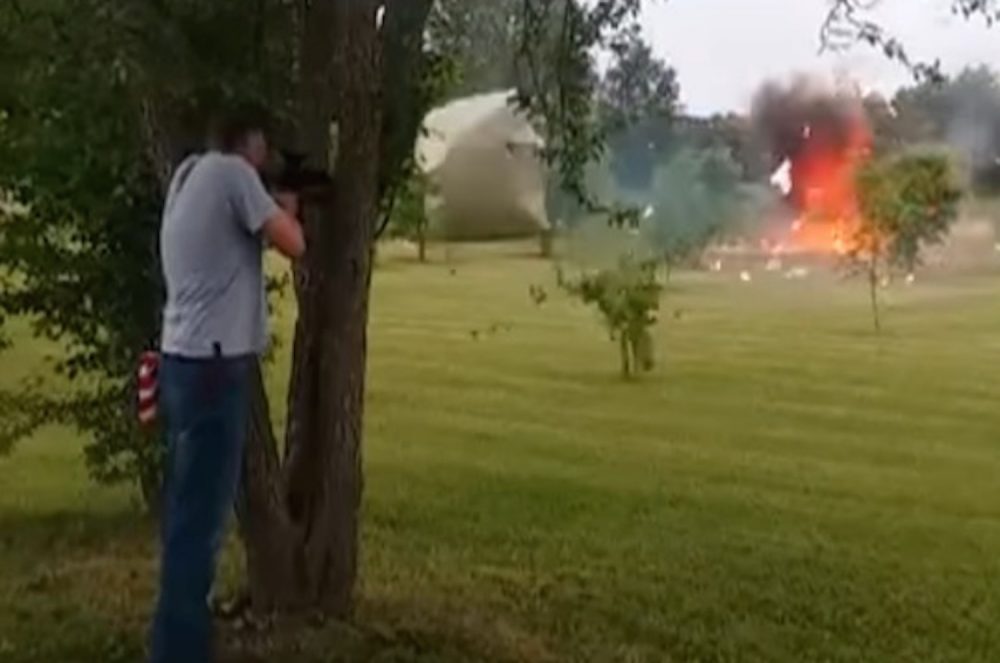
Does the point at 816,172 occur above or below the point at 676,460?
above

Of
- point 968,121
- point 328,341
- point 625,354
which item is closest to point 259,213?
point 328,341

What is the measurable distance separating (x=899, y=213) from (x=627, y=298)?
12.9ft

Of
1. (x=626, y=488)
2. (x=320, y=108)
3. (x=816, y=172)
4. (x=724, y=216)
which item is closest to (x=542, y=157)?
(x=320, y=108)

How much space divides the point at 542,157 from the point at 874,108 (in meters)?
7.22

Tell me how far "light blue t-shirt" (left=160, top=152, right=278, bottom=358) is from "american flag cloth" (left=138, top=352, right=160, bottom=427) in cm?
21

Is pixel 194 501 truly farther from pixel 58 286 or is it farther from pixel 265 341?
pixel 58 286

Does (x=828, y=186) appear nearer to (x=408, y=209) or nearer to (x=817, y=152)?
(x=817, y=152)

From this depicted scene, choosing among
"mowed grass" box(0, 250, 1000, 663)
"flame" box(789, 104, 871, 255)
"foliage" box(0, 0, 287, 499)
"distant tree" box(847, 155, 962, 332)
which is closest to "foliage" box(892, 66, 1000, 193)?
"flame" box(789, 104, 871, 255)

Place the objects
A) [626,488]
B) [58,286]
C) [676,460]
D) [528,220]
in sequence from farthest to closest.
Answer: [528,220], [676,460], [626,488], [58,286]

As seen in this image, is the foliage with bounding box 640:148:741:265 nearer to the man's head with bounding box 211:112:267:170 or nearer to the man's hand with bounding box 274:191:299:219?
the man's hand with bounding box 274:191:299:219

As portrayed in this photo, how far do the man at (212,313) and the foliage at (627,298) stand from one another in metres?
8.90

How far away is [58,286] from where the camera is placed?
258 inches

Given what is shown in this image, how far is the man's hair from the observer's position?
404 cm

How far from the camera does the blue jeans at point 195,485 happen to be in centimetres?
401
